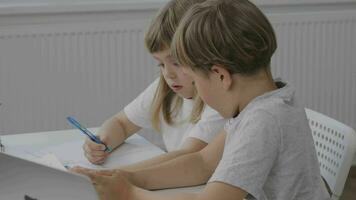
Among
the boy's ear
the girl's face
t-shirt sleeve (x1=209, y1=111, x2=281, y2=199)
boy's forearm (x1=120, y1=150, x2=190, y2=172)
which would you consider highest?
the boy's ear

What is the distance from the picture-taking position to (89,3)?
3.54 metres

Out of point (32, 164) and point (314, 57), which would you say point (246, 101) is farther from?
point (314, 57)

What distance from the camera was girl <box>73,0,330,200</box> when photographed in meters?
1.45

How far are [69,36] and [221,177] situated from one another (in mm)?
2242

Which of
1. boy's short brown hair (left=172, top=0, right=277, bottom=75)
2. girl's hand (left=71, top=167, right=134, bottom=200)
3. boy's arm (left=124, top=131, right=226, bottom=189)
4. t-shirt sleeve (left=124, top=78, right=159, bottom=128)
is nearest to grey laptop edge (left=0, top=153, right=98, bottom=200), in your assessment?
girl's hand (left=71, top=167, right=134, bottom=200)

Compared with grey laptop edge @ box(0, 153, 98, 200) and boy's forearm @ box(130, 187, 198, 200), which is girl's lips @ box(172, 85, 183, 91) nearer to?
boy's forearm @ box(130, 187, 198, 200)

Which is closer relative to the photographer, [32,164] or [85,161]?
[32,164]

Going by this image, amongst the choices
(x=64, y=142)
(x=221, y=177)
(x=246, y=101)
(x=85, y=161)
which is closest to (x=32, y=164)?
(x=221, y=177)

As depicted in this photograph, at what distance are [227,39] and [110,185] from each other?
36 centimetres

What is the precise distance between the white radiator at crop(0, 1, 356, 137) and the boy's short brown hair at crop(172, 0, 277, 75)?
2.13 meters

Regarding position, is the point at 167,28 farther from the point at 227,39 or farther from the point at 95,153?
the point at 227,39

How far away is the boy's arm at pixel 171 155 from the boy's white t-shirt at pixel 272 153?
14.3 inches

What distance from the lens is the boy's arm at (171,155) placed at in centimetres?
183

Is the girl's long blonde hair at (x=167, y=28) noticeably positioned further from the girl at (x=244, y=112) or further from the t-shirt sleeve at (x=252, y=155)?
the t-shirt sleeve at (x=252, y=155)
